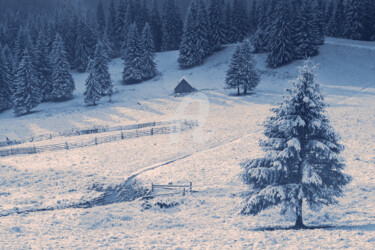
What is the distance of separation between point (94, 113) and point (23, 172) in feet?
73.8

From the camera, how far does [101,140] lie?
3328 cm

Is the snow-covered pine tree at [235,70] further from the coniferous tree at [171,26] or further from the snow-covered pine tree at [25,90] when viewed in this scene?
the coniferous tree at [171,26]

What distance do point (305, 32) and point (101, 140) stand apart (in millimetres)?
46483

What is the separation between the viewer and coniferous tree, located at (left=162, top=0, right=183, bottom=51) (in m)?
79.8

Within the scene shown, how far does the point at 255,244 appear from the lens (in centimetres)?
1202

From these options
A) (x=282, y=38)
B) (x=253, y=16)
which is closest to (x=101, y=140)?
(x=282, y=38)

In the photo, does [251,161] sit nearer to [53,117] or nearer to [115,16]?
[53,117]

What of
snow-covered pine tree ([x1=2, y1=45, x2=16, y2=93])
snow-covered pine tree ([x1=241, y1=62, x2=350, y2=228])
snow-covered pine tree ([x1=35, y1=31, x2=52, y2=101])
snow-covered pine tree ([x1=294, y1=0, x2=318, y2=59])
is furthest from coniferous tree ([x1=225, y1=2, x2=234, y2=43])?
snow-covered pine tree ([x1=241, y1=62, x2=350, y2=228])

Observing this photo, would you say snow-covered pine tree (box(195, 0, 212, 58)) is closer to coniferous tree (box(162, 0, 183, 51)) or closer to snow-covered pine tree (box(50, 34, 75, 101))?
coniferous tree (box(162, 0, 183, 51))

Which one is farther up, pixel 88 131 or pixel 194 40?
pixel 194 40

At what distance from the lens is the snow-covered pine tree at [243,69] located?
47.0 metres

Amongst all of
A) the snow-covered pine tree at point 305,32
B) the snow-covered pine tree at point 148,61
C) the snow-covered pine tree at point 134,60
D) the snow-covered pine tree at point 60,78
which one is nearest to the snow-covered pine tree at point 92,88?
the snow-covered pine tree at point 60,78

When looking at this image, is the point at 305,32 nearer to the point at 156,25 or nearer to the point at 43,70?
the point at 156,25

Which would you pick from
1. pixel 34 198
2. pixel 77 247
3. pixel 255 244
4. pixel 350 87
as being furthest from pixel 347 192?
pixel 350 87
